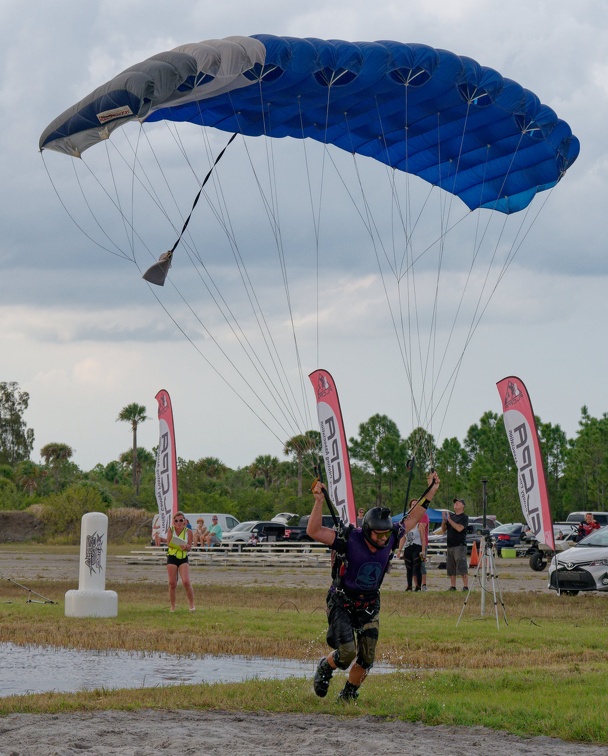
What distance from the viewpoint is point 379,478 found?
7575cm

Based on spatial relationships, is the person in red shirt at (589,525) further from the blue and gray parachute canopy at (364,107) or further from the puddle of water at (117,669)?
the puddle of water at (117,669)

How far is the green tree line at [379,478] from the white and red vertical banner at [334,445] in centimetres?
3055

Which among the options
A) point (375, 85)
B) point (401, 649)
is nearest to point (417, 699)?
point (401, 649)

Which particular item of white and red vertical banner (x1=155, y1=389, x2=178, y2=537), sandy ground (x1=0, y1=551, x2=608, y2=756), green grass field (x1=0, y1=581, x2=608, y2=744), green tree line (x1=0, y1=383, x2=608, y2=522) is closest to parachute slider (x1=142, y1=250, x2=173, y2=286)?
green grass field (x1=0, y1=581, x2=608, y2=744)

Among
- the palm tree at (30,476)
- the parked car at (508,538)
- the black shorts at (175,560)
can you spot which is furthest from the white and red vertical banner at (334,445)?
the palm tree at (30,476)

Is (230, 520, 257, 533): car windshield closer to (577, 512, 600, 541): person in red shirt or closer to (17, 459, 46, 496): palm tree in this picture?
(577, 512, 600, 541): person in red shirt

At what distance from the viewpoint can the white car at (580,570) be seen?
66.0 feet

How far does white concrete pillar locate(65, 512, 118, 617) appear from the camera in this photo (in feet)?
51.8

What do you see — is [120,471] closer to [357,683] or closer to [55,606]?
[55,606]

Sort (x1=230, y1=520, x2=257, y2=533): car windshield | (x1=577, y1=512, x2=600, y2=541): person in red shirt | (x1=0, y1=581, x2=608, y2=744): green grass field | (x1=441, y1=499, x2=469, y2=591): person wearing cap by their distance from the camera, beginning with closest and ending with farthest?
(x1=0, y1=581, x2=608, y2=744): green grass field < (x1=441, y1=499, x2=469, y2=591): person wearing cap < (x1=577, y1=512, x2=600, y2=541): person in red shirt < (x1=230, y1=520, x2=257, y2=533): car windshield

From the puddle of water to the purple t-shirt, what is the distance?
178 centimetres

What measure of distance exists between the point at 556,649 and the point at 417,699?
153 inches

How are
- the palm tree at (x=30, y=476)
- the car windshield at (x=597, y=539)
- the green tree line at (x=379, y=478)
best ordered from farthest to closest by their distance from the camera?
the palm tree at (x=30, y=476) < the green tree line at (x=379, y=478) < the car windshield at (x=597, y=539)

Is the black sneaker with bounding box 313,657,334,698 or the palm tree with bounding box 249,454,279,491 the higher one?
the palm tree with bounding box 249,454,279,491
